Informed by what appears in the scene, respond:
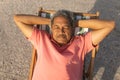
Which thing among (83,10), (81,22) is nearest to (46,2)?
(83,10)

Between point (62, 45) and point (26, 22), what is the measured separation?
0.58 m

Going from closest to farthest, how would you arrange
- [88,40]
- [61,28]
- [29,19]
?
[61,28]
[88,40]
[29,19]

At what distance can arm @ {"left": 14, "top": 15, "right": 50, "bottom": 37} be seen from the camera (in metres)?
4.21

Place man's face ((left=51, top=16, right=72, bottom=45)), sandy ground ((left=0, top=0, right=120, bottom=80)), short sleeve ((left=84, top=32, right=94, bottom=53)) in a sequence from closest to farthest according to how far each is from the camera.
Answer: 1. man's face ((left=51, top=16, right=72, bottom=45))
2. short sleeve ((left=84, top=32, right=94, bottom=53))
3. sandy ground ((left=0, top=0, right=120, bottom=80))

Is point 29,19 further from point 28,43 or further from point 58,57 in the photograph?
point 28,43

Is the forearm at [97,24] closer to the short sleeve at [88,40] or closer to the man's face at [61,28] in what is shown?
the short sleeve at [88,40]

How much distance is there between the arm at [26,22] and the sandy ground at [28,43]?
1423 mm

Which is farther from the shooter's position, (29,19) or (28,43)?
(28,43)

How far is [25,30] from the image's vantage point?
4227 mm

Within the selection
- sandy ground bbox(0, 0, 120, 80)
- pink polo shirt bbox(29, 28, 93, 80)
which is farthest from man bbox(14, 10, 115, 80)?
sandy ground bbox(0, 0, 120, 80)

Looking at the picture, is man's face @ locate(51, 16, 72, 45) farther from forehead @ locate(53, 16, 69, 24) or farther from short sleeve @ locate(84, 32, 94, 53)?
short sleeve @ locate(84, 32, 94, 53)

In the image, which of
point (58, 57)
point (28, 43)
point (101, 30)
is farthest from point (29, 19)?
point (28, 43)

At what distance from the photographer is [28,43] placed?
650 cm

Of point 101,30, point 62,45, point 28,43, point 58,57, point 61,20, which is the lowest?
point 28,43
